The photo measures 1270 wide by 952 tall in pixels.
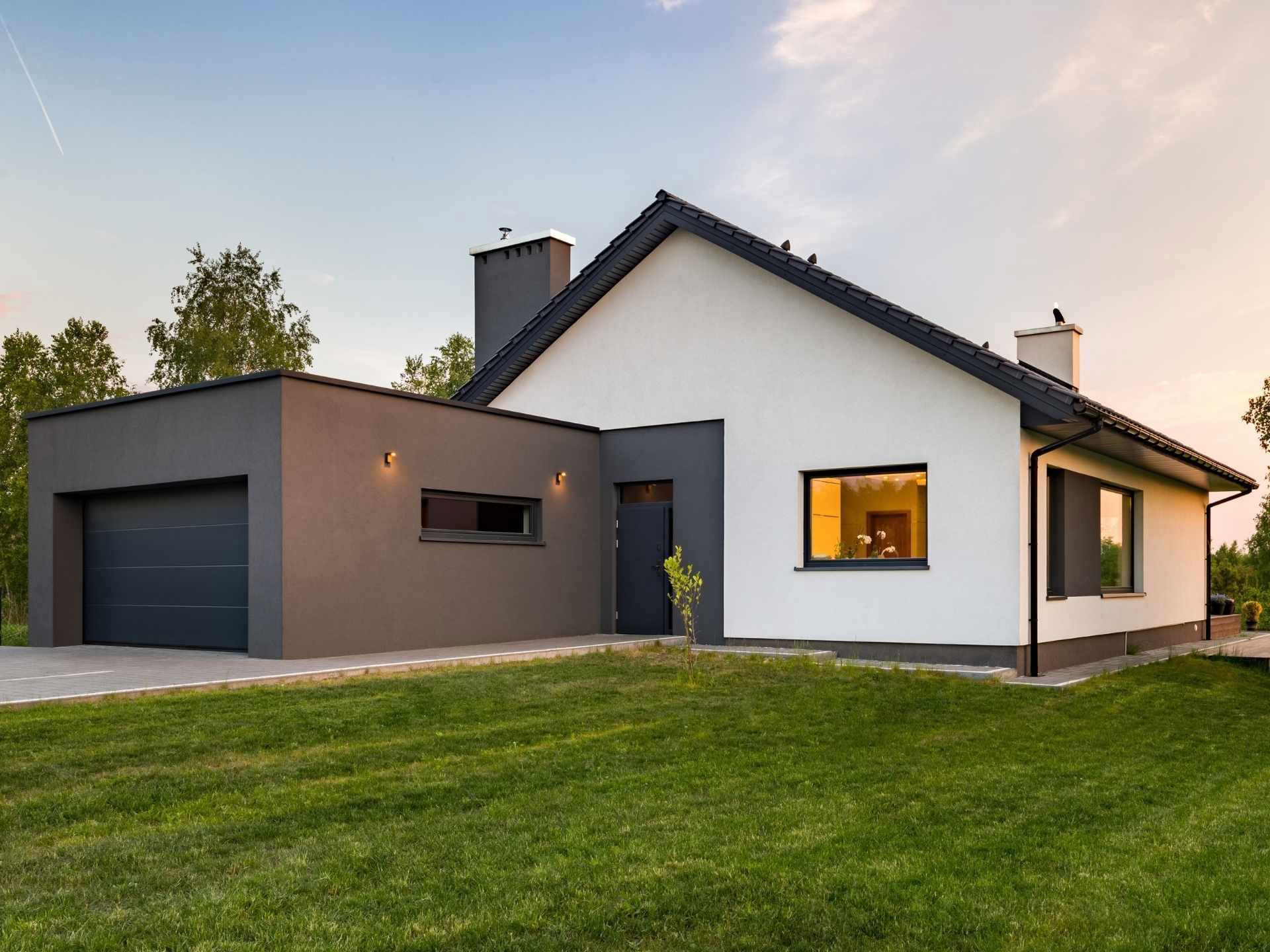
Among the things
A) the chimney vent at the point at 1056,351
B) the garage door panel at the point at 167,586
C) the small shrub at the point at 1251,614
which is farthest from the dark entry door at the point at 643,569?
the small shrub at the point at 1251,614

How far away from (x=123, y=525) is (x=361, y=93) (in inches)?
380

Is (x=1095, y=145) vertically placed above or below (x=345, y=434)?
above

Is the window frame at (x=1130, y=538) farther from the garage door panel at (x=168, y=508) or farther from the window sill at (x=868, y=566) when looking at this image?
the garage door panel at (x=168, y=508)

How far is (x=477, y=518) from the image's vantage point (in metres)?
13.6

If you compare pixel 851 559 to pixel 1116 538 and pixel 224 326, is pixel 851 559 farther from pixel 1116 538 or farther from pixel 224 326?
pixel 224 326

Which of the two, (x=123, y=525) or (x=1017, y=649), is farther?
(x=123, y=525)

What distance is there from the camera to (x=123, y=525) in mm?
13508

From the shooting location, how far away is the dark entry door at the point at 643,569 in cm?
1473

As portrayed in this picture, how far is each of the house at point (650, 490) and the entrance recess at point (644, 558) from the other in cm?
4

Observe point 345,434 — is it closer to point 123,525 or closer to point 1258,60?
point 123,525

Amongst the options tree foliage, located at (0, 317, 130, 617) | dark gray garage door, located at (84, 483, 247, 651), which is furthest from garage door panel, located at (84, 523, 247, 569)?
tree foliage, located at (0, 317, 130, 617)

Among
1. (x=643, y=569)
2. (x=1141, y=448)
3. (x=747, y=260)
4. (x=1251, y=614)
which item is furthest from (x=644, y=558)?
(x=1251, y=614)

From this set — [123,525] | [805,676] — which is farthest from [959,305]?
[123,525]

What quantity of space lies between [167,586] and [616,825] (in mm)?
9857
